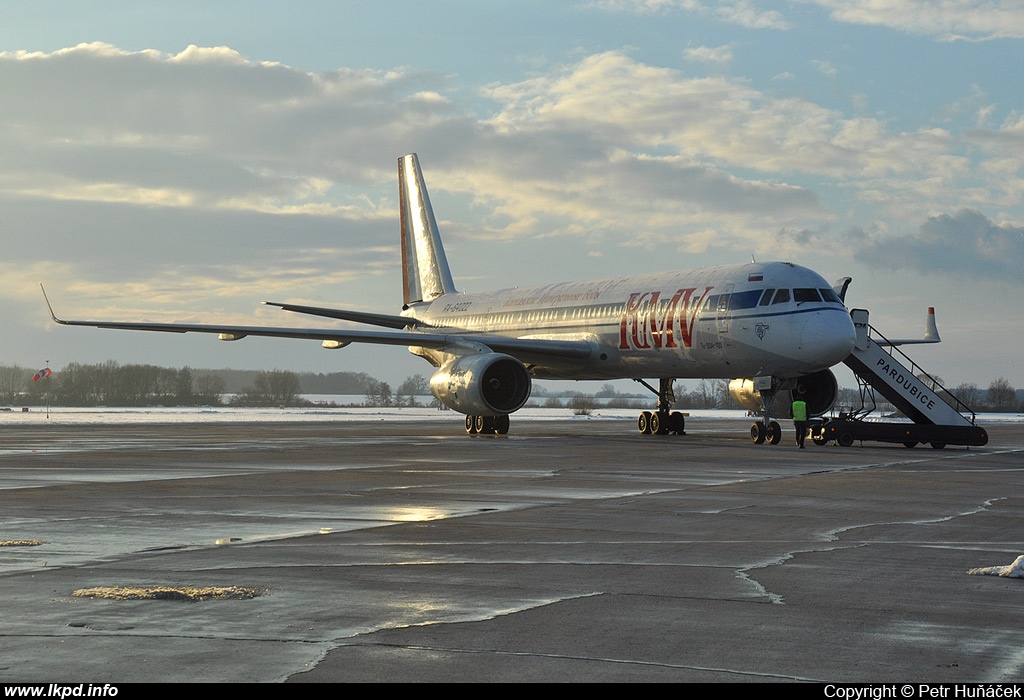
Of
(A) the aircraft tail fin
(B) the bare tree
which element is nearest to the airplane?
(A) the aircraft tail fin

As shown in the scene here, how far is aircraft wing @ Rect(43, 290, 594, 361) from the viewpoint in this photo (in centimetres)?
3192

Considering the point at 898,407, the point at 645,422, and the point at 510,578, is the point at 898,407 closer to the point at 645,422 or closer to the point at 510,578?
the point at 645,422

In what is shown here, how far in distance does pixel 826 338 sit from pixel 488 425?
9.97 meters

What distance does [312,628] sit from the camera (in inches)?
233

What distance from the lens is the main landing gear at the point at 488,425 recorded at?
104 ft

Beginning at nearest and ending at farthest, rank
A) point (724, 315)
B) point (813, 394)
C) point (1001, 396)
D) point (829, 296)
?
1. point (829, 296)
2. point (724, 315)
3. point (813, 394)
4. point (1001, 396)

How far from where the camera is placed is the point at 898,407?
28953 millimetres

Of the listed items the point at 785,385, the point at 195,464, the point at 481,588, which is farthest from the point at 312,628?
the point at 785,385

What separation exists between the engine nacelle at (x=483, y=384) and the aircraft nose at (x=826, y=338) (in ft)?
25.0

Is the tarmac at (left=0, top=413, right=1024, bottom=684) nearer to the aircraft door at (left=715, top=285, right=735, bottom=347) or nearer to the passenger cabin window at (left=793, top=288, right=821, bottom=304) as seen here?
the passenger cabin window at (left=793, top=288, right=821, bottom=304)

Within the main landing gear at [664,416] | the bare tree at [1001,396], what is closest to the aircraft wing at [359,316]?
the main landing gear at [664,416]

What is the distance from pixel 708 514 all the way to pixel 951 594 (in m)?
4.92

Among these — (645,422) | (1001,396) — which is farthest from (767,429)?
(1001,396)
